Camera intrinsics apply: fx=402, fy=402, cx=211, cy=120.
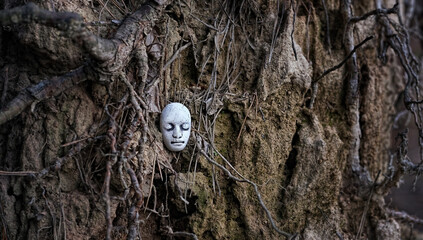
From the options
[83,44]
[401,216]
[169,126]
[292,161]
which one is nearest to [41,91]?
[83,44]

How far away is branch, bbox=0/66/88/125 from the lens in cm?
205

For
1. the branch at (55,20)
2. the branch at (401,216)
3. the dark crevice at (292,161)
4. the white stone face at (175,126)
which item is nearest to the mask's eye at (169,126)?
the white stone face at (175,126)

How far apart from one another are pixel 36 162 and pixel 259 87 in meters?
1.40

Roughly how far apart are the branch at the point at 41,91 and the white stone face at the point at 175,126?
505 mm

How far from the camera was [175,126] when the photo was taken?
235 centimetres

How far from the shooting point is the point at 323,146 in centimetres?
257

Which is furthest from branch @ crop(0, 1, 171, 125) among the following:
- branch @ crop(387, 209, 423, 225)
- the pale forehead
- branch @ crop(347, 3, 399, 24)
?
branch @ crop(387, 209, 423, 225)

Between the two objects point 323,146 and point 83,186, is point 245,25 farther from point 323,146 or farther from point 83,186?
point 83,186

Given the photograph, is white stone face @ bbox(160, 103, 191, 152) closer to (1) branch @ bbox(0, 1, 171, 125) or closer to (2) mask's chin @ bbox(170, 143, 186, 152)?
(2) mask's chin @ bbox(170, 143, 186, 152)

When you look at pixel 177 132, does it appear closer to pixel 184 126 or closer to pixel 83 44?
pixel 184 126

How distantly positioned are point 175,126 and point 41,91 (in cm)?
75

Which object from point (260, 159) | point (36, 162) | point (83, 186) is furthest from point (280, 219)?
point (36, 162)

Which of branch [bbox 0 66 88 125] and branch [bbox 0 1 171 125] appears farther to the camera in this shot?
branch [bbox 0 66 88 125]

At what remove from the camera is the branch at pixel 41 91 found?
2.05m
